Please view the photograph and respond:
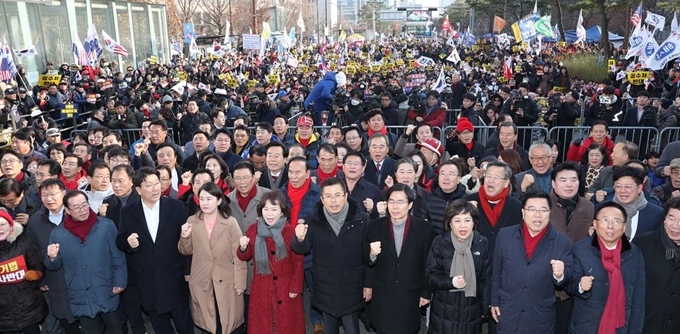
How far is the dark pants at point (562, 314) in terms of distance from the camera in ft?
14.4

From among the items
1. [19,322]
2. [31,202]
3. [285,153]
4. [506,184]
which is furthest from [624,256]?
[31,202]

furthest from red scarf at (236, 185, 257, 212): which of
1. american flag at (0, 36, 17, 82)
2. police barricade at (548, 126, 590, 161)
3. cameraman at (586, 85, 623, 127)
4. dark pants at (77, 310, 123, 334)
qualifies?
american flag at (0, 36, 17, 82)

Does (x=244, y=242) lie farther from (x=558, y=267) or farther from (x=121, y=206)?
(x=558, y=267)

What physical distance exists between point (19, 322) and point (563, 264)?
431 cm

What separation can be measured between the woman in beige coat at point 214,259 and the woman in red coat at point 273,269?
0.52 ft

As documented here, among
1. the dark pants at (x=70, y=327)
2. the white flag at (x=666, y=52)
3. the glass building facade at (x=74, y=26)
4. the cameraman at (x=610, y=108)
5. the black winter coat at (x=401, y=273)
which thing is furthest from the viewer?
the glass building facade at (x=74, y=26)

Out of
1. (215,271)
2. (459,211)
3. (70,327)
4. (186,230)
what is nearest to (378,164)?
(459,211)

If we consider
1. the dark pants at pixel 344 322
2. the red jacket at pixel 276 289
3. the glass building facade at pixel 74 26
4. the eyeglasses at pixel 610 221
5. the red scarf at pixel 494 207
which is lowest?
the dark pants at pixel 344 322

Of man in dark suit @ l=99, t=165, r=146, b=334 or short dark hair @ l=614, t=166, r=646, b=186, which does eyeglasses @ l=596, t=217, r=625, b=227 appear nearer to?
short dark hair @ l=614, t=166, r=646, b=186

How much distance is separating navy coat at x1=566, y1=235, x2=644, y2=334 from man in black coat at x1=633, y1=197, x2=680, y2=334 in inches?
5.9

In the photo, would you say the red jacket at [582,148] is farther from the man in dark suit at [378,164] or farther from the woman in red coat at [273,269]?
the woman in red coat at [273,269]

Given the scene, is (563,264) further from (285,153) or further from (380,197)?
(285,153)

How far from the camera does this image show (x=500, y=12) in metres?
52.8

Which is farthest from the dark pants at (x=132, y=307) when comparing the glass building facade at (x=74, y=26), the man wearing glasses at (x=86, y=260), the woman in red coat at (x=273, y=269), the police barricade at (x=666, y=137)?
the glass building facade at (x=74, y=26)
